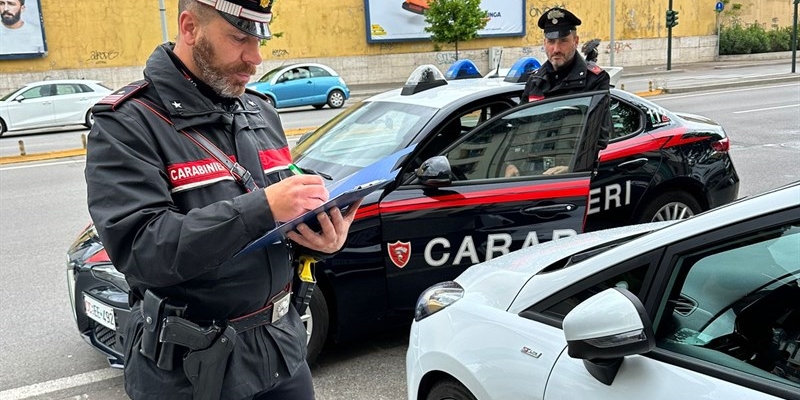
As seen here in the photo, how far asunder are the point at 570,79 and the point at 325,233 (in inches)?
144

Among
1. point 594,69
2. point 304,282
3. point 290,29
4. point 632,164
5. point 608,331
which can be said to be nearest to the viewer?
point 608,331

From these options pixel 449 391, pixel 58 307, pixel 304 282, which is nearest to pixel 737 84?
pixel 58 307

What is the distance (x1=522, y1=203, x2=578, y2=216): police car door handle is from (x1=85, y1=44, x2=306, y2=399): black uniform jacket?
7.01 ft

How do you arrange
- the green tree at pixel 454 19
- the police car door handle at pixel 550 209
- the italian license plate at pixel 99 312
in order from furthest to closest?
the green tree at pixel 454 19, the police car door handle at pixel 550 209, the italian license plate at pixel 99 312

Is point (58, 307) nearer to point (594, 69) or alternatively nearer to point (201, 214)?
point (201, 214)

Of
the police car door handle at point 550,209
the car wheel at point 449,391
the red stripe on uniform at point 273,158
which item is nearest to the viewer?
the red stripe on uniform at point 273,158

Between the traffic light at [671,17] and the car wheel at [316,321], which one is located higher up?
the traffic light at [671,17]

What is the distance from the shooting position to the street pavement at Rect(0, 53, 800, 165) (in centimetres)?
1389

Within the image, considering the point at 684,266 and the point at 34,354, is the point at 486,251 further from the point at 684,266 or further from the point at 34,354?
the point at 34,354

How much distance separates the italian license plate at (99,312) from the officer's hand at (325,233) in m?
2.04

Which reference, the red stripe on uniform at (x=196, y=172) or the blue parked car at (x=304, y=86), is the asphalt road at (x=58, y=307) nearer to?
the red stripe on uniform at (x=196, y=172)

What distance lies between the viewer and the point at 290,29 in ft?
91.9

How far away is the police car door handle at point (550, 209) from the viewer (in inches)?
151

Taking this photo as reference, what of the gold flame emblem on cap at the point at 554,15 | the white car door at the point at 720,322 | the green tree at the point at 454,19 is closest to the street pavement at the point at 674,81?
the green tree at the point at 454,19
